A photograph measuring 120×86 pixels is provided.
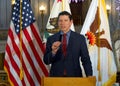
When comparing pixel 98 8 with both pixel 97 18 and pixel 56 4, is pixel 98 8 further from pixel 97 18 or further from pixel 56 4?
pixel 56 4

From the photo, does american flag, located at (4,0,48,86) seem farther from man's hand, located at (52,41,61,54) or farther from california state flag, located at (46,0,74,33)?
man's hand, located at (52,41,61,54)

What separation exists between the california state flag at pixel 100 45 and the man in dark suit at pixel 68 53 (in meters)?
2.18

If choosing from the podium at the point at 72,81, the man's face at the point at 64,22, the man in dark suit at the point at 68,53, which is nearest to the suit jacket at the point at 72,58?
the man in dark suit at the point at 68,53

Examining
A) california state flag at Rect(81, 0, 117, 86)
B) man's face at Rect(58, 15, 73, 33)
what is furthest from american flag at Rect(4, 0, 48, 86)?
man's face at Rect(58, 15, 73, 33)

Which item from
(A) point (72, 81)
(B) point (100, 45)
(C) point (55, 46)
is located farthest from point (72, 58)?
(B) point (100, 45)

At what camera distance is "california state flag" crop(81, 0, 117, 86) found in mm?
7156

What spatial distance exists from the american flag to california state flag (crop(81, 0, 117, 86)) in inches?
37.4

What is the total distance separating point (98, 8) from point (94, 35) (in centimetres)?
54

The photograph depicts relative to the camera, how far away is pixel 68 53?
16.0ft

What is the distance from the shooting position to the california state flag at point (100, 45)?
282 inches

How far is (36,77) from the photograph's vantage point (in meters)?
6.92

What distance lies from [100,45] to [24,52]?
146 centimetres

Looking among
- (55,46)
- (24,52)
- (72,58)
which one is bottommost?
(24,52)

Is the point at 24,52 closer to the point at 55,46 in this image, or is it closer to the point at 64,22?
the point at 64,22
